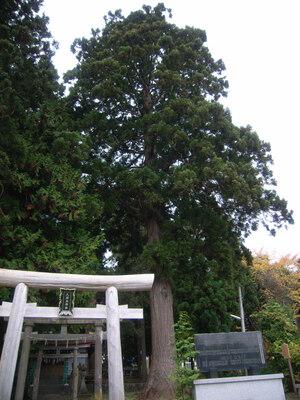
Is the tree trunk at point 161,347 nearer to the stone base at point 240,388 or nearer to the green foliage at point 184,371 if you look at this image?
the green foliage at point 184,371

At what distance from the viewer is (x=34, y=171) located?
34.5 ft

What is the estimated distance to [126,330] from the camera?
77.2ft

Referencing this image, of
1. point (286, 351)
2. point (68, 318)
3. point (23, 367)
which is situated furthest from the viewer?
point (23, 367)

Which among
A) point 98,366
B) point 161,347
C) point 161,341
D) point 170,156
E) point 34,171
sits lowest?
point 98,366

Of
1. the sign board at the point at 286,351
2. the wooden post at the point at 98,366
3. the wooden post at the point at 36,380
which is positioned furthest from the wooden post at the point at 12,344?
the wooden post at the point at 36,380

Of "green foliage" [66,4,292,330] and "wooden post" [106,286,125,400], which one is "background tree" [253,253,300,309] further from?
"wooden post" [106,286,125,400]

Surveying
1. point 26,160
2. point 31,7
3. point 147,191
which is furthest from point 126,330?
point 31,7

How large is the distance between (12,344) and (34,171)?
4.78 metres

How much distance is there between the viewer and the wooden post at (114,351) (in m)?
7.65

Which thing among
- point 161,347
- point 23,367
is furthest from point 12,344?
point 161,347

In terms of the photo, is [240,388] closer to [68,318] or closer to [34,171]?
[68,318]

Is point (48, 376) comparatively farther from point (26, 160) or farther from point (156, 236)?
point (26, 160)

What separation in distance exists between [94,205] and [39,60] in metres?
5.27

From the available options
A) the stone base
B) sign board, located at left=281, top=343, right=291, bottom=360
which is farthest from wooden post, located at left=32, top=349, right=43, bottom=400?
sign board, located at left=281, top=343, right=291, bottom=360
